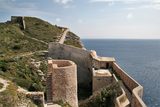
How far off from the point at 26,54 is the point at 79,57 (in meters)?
6.47

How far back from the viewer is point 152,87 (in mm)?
57625

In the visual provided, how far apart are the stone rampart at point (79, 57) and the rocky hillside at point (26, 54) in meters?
1.53

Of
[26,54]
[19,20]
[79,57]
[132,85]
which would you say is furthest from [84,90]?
[19,20]

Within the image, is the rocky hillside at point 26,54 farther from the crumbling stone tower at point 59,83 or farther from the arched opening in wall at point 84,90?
the arched opening in wall at point 84,90

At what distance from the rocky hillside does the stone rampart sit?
1527mm

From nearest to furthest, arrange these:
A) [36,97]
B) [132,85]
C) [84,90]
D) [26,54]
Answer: [36,97] < [132,85] < [84,90] < [26,54]

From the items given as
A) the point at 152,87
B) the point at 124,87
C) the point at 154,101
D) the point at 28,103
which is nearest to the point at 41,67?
the point at 124,87

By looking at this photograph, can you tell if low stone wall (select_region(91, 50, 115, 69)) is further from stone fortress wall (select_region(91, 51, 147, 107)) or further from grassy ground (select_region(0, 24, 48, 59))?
grassy ground (select_region(0, 24, 48, 59))

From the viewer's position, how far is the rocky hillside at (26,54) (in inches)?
1007

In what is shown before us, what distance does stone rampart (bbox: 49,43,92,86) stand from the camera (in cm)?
3512

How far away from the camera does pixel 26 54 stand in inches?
1492

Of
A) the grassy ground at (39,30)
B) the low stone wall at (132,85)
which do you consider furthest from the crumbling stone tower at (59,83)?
the grassy ground at (39,30)

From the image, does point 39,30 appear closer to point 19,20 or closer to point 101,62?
point 19,20

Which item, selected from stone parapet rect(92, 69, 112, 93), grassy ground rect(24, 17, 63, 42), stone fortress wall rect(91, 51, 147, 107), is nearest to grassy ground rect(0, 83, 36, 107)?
stone fortress wall rect(91, 51, 147, 107)
